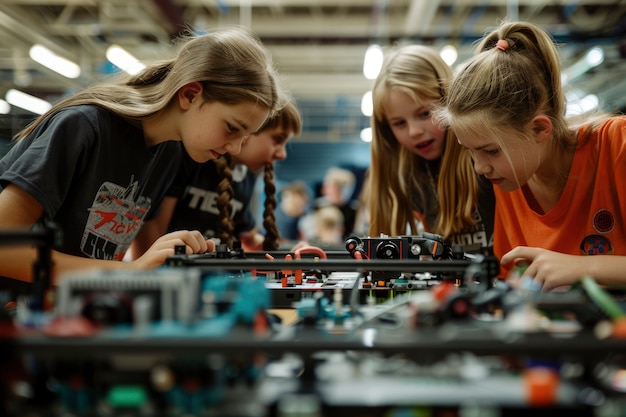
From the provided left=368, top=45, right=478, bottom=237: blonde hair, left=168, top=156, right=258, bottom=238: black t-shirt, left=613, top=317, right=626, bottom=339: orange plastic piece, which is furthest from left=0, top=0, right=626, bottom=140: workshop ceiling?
left=613, top=317, right=626, bottom=339: orange plastic piece

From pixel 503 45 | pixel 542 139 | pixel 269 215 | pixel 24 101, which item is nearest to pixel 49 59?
pixel 24 101

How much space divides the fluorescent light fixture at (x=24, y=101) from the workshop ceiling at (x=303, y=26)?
25.4 inches

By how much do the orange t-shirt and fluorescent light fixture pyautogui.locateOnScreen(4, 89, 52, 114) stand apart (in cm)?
472

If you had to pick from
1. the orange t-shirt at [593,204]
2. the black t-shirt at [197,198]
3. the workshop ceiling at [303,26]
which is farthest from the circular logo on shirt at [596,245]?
the workshop ceiling at [303,26]

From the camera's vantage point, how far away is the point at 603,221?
143 cm

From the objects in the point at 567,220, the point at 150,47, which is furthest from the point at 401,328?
the point at 150,47

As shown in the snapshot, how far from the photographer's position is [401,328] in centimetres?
67

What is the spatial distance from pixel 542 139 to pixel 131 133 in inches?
47.1

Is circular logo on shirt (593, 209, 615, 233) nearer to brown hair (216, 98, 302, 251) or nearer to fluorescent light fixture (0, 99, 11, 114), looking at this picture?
brown hair (216, 98, 302, 251)

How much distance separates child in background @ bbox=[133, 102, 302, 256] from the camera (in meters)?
1.84

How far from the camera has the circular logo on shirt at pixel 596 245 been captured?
1.42m

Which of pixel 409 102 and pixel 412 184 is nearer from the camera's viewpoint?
pixel 409 102

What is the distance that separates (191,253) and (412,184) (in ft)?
3.38

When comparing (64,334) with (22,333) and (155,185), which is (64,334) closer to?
(22,333)
